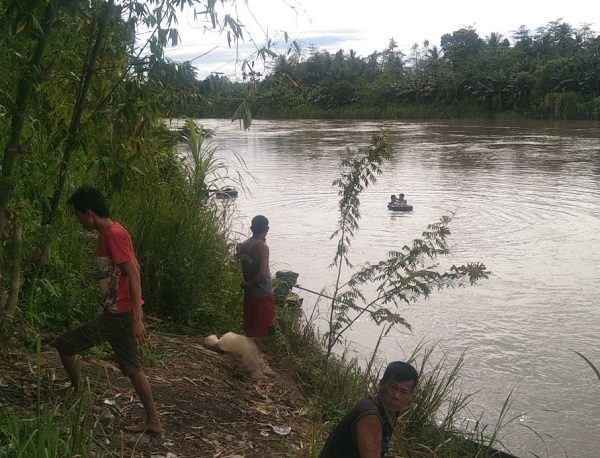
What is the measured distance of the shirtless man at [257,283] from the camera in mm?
6594

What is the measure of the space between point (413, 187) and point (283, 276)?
13022 millimetres

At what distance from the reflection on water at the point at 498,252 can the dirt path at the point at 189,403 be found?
6.51 ft

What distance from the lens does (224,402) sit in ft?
17.9

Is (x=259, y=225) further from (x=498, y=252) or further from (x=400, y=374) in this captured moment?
(x=498, y=252)

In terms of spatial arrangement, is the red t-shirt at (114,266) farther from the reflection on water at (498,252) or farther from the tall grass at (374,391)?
the reflection on water at (498,252)

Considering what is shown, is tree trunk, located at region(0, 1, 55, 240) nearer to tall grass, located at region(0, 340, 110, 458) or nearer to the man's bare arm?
the man's bare arm

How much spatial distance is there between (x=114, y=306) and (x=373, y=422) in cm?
166

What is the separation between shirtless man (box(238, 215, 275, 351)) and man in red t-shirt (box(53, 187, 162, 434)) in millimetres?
2325

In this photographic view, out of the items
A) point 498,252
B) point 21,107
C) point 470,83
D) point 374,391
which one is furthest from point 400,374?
point 470,83

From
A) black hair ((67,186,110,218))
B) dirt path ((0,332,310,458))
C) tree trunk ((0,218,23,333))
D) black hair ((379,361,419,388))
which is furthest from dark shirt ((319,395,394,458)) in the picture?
tree trunk ((0,218,23,333))

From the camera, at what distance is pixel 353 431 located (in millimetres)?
3420

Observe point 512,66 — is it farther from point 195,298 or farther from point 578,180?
point 195,298

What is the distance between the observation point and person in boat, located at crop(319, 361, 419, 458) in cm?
336

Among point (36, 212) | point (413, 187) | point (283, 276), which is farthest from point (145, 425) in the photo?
point (413, 187)
